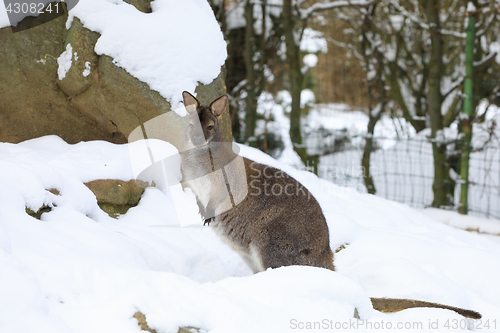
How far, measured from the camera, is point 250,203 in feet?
10.4

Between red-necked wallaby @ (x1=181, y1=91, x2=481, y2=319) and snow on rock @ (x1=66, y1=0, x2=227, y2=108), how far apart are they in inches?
30.7

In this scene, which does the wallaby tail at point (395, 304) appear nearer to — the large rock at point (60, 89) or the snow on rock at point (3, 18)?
the large rock at point (60, 89)

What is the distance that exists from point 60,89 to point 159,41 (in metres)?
0.96

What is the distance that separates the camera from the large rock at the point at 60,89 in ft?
12.3

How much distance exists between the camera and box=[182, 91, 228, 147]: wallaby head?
3156 millimetres

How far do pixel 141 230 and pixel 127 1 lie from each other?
7.21 ft

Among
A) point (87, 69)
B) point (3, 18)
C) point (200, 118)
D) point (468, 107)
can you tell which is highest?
point (3, 18)

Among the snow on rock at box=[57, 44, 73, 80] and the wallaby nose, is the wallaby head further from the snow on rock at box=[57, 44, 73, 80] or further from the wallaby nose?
the snow on rock at box=[57, 44, 73, 80]

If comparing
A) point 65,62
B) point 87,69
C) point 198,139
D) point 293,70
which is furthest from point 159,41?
point 293,70

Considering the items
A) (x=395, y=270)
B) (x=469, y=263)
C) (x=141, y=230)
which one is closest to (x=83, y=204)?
(x=141, y=230)

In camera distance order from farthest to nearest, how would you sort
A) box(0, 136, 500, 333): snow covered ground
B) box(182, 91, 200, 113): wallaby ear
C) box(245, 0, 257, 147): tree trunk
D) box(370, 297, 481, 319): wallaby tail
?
box(245, 0, 257, 147): tree trunk
box(182, 91, 200, 113): wallaby ear
box(370, 297, 481, 319): wallaby tail
box(0, 136, 500, 333): snow covered ground

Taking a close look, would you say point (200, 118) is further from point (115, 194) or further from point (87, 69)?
point (87, 69)

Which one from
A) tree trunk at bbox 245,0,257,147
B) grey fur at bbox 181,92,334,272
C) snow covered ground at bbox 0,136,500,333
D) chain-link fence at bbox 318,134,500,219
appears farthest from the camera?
tree trunk at bbox 245,0,257,147

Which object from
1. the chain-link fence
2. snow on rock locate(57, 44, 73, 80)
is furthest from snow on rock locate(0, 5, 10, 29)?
the chain-link fence
